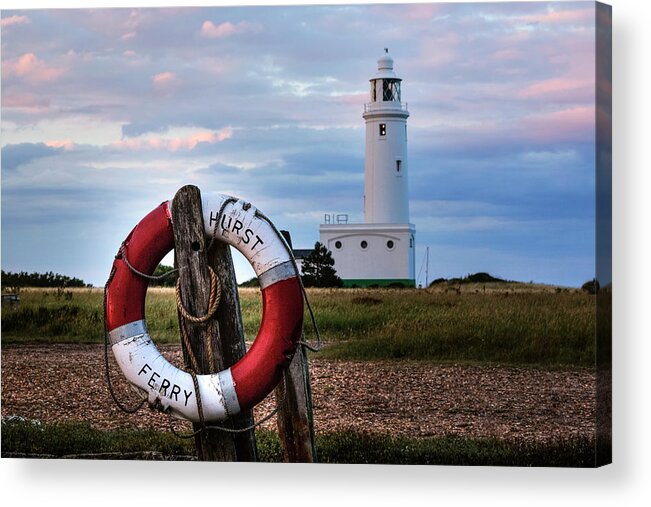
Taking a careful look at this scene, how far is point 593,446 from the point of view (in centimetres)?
749

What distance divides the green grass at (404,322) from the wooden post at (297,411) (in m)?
1.77

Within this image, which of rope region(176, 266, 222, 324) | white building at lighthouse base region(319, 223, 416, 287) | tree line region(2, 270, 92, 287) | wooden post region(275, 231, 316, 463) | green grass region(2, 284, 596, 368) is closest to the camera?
rope region(176, 266, 222, 324)

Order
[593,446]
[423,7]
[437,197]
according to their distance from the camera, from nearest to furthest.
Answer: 1. [593,446]
2. [423,7]
3. [437,197]

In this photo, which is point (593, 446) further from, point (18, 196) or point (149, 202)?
point (18, 196)

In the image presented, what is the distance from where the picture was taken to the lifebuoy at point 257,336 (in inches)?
254

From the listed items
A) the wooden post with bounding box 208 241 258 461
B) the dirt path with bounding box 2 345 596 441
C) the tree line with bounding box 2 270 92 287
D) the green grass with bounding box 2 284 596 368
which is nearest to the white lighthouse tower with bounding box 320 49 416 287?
the green grass with bounding box 2 284 596 368

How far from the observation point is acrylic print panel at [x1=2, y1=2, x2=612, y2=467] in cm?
795

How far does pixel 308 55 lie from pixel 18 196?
214 centimetres

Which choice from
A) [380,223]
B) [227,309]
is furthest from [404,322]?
[227,309]

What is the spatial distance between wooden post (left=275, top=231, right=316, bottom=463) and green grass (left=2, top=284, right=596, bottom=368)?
1.77 m

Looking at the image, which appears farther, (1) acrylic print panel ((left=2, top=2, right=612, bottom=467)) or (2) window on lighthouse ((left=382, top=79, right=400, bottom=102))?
(2) window on lighthouse ((left=382, top=79, right=400, bottom=102))

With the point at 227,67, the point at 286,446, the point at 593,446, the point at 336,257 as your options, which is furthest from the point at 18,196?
the point at 593,446

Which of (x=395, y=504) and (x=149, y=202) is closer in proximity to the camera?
(x=395, y=504)

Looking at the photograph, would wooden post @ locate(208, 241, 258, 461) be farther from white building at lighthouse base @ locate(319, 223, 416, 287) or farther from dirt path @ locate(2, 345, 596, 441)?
white building at lighthouse base @ locate(319, 223, 416, 287)
